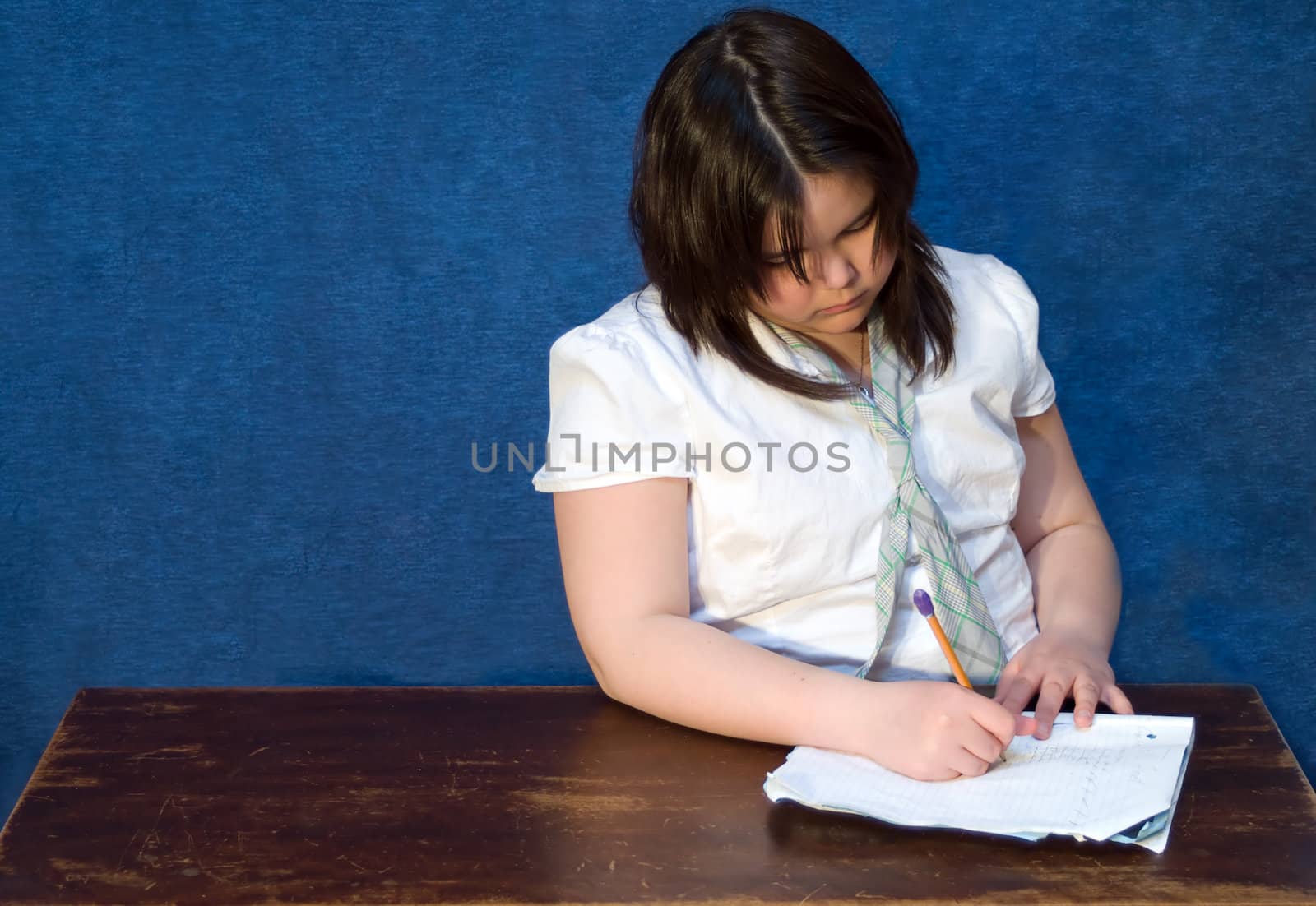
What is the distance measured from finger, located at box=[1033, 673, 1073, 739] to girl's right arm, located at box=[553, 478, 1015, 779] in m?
0.07

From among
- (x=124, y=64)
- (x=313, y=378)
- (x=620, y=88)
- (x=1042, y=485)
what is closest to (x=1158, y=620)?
(x=1042, y=485)

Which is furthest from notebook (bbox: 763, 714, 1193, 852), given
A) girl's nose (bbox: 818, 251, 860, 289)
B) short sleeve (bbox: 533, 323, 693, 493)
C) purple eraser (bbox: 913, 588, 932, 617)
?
girl's nose (bbox: 818, 251, 860, 289)

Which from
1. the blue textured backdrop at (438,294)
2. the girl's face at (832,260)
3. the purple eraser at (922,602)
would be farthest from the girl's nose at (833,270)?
the blue textured backdrop at (438,294)

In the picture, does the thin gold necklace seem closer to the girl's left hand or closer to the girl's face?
the girl's face

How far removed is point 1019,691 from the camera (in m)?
1.09

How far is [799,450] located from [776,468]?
0.03 metres

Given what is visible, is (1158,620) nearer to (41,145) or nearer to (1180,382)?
(1180,382)

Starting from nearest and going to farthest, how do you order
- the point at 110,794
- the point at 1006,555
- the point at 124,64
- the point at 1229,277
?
the point at 110,794, the point at 1006,555, the point at 124,64, the point at 1229,277

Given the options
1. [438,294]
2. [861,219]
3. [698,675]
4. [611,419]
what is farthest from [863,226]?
[438,294]

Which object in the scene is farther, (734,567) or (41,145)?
(41,145)

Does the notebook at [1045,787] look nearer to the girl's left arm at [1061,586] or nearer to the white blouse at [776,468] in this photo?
the girl's left arm at [1061,586]

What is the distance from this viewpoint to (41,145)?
181 cm

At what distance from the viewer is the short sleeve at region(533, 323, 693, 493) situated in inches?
42.3

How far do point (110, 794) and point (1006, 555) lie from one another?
80 cm
